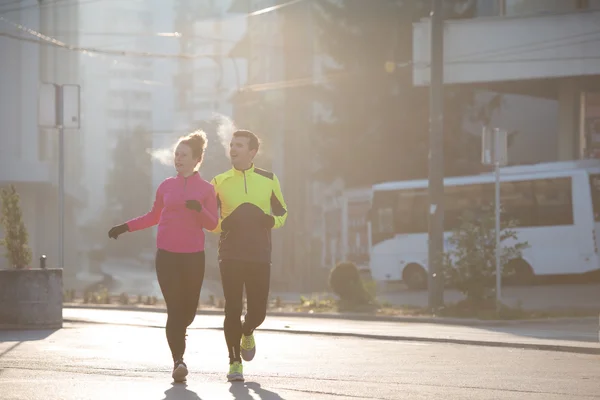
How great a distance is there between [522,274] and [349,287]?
30.6ft

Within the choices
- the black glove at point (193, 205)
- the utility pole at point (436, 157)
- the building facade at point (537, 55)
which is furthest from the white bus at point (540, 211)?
the black glove at point (193, 205)

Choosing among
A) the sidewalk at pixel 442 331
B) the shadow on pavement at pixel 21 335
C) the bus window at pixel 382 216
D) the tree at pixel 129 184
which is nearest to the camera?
the shadow on pavement at pixel 21 335

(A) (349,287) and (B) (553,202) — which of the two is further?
(B) (553,202)

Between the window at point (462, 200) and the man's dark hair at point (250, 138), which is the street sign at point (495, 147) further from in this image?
the window at point (462, 200)

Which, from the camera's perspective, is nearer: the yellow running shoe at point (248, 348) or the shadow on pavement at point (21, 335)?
the yellow running shoe at point (248, 348)

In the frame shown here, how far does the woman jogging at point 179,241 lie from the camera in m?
10.3

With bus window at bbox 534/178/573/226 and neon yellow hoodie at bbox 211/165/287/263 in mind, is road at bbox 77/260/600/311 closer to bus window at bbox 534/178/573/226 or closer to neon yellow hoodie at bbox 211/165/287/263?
bus window at bbox 534/178/573/226

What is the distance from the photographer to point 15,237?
18203 mm

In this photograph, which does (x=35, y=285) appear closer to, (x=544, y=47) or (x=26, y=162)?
(x=544, y=47)

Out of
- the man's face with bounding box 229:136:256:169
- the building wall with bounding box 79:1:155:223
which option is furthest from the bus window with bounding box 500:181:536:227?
the building wall with bounding box 79:1:155:223

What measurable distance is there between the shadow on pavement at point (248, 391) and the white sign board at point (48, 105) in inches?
605

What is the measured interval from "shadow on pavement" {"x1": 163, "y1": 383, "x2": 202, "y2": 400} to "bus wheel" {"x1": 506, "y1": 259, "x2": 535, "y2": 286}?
84.3 feet

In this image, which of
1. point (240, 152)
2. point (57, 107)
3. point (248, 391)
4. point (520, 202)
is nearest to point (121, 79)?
point (520, 202)

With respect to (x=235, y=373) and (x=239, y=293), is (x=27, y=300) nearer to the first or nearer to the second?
(x=239, y=293)
